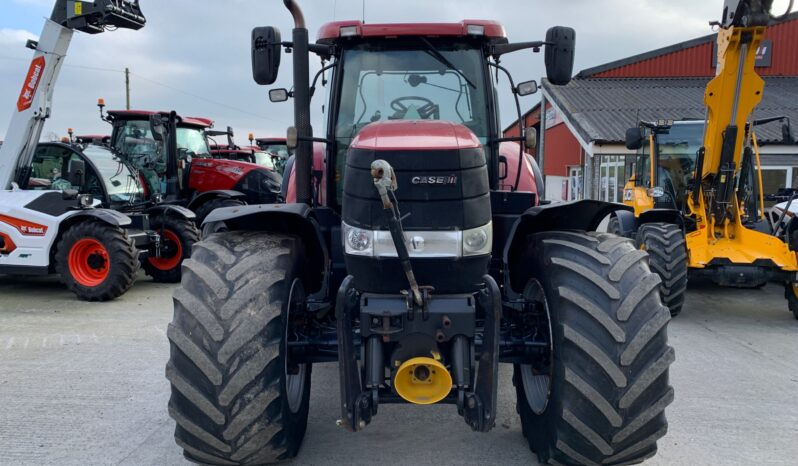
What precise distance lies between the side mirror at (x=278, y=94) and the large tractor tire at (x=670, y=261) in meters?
4.24

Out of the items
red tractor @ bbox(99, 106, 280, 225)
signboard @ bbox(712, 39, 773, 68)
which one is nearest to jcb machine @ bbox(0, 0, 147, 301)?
red tractor @ bbox(99, 106, 280, 225)

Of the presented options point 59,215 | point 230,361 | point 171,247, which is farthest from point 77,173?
point 230,361

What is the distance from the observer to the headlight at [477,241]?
276 centimetres

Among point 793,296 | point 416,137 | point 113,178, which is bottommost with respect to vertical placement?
point 793,296

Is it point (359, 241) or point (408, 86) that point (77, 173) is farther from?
point (359, 241)

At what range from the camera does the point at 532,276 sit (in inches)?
134

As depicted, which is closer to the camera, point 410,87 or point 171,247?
point 410,87

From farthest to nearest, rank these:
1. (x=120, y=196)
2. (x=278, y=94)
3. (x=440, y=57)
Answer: (x=120, y=196), (x=278, y=94), (x=440, y=57)

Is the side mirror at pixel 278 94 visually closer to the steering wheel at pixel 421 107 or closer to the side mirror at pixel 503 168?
the steering wheel at pixel 421 107

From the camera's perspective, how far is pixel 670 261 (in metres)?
6.57

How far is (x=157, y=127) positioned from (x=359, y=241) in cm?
737

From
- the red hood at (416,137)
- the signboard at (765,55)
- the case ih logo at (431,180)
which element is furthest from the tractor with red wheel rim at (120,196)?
the signboard at (765,55)

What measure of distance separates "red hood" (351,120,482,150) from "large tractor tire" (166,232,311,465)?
2.54ft

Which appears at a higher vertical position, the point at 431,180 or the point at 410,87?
the point at 410,87
